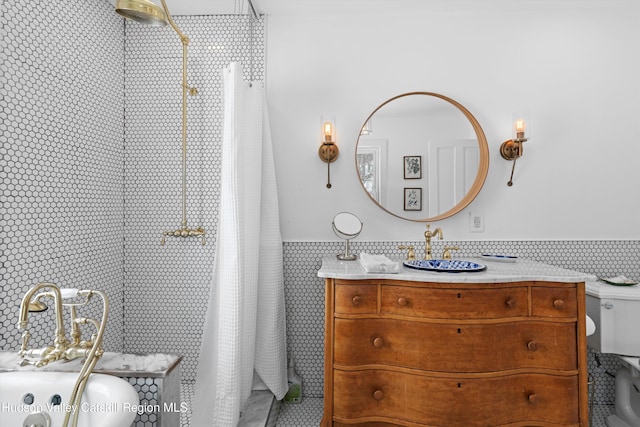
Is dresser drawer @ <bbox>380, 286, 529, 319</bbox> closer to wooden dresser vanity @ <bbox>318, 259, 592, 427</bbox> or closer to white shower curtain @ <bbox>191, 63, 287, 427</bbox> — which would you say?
wooden dresser vanity @ <bbox>318, 259, 592, 427</bbox>

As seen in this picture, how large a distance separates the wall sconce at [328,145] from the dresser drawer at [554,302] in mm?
1374

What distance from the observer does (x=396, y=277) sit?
1715 millimetres

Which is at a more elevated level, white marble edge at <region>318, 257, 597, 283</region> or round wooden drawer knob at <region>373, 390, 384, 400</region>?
white marble edge at <region>318, 257, 597, 283</region>

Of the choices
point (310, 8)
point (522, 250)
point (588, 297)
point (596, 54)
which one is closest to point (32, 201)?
point (310, 8)

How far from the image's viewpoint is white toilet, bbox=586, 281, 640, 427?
75.7 inches

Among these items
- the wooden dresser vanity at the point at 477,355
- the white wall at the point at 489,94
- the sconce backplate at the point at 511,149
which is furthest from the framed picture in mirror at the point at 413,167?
the wooden dresser vanity at the point at 477,355

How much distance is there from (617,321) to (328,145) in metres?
2.02

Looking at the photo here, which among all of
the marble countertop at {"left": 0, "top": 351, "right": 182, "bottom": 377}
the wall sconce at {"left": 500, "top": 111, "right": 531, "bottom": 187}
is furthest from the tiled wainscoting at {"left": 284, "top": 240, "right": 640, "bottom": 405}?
the marble countertop at {"left": 0, "top": 351, "right": 182, "bottom": 377}

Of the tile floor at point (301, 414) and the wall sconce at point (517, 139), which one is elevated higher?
the wall sconce at point (517, 139)

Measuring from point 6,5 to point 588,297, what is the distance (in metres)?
3.44

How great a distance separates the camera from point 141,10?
142 centimetres

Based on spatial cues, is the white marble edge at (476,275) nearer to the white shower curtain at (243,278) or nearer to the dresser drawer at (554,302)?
the dresser drawer at (554,302)

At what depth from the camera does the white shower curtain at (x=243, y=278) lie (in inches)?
69.2

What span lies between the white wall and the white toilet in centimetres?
48
